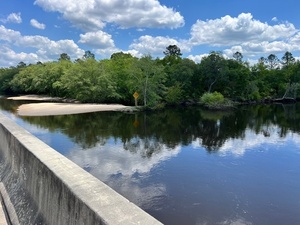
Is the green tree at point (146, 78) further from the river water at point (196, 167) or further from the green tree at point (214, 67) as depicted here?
the river water at point (196, 167)

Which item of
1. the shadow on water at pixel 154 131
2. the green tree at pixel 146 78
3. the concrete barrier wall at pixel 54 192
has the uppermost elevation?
the green tree at pixel 146 78

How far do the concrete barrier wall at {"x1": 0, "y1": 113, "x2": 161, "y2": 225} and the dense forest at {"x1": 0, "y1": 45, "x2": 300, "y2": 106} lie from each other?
36615mm

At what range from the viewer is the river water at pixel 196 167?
958 cm

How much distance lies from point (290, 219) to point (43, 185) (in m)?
7.98

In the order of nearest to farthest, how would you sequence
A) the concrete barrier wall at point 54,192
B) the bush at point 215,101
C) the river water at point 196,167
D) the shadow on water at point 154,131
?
the concrete barrier wall at point 54,192 < the river water at point 196,167 < the shadow on water at point 154,131 < the bush at point 215,101

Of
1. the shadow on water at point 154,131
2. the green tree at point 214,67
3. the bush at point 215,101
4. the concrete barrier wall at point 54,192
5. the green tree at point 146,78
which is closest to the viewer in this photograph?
the concrete barrier wall at point 54,192

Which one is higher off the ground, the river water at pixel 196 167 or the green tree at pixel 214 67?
the green tree at pixel 214 67

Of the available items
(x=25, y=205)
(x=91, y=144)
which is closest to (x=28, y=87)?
(x=91, y=144)

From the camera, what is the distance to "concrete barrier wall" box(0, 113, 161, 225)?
337 centimetres

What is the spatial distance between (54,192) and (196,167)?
1045 cm

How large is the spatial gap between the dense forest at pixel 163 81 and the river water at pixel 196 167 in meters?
19.2

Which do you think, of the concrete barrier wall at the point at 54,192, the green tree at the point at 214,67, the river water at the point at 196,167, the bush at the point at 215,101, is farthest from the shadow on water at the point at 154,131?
the green tree at the point at 214,67

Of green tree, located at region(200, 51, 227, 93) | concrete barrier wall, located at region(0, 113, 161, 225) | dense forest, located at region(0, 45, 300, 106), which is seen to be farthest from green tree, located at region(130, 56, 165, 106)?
concrete barrier wall, located at region(0, 113, 161, 225)

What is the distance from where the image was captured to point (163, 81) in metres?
46.1
